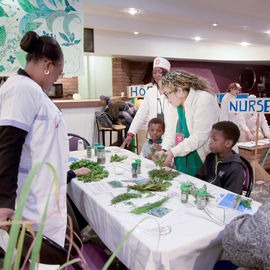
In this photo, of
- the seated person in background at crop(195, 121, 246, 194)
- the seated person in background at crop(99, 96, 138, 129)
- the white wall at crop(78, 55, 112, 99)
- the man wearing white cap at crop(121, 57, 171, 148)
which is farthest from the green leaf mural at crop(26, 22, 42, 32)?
the white wall at crop(78, 55, 112, 99)

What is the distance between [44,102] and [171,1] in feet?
13.1

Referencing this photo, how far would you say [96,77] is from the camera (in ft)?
30.1

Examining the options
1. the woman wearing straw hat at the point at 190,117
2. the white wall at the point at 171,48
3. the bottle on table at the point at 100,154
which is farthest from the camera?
the white wall at the point at 171,48

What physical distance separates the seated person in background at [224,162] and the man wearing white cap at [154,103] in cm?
129

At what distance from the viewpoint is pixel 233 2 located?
4566 mm

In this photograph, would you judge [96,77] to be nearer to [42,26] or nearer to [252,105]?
[42,26]

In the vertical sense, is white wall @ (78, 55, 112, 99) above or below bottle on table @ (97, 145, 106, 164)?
above

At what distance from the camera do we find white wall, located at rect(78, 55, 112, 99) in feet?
29.3

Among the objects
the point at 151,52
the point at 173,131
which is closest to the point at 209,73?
the point at 151,52

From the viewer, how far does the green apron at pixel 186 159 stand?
229 cm

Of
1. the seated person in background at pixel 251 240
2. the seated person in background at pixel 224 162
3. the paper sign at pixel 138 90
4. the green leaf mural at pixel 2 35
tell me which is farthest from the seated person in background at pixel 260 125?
the seated person in background at pixel 251 240

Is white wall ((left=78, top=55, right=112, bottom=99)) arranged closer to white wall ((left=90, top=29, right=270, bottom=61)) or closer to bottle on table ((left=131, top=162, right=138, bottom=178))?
white wall ((left=90, top=29, right=270, bottom=61))

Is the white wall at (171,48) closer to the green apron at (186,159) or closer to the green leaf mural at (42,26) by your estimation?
the green leaf mural at (42,26)

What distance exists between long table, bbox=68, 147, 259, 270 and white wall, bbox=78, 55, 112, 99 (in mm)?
7594
